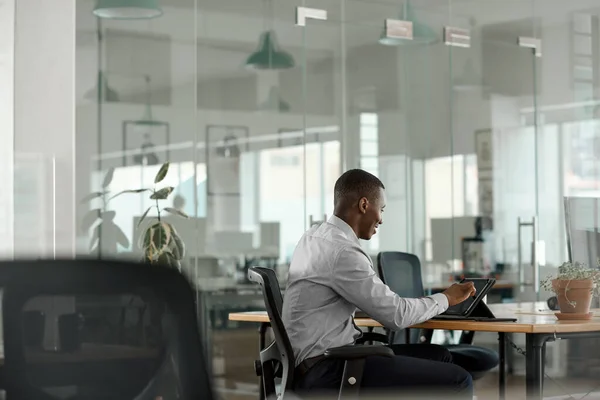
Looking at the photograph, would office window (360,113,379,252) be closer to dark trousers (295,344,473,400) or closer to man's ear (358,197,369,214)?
man's ear (358,197,369,214)

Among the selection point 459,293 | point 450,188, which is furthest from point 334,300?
point 450,188

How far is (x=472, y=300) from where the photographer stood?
14.1ft

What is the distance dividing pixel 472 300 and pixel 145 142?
296 cm

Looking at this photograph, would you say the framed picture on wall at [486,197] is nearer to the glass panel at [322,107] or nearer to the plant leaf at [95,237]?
the glass panel at [322,107]

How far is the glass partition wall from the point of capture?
657cm

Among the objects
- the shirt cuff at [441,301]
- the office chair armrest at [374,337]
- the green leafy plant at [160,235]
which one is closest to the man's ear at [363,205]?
the shirt cuff at [441,301]

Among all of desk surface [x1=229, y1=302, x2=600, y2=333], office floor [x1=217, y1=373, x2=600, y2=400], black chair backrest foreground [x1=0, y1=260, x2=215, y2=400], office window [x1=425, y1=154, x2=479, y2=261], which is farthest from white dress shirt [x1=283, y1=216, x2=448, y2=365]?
office window [x1=425, y1=154, x2=479, y2=261]

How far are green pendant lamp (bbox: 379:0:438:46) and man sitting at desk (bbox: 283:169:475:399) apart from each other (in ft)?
13.6

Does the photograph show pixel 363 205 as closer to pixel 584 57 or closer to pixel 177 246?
pixel 177 246

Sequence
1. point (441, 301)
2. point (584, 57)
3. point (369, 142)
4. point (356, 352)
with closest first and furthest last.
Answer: point (356, 352), point (441, 301), point (369, 142), point (584, 57)

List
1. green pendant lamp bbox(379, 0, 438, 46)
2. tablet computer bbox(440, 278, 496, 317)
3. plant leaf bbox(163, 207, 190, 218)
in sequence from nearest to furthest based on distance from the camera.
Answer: tablet computer bbox(440, 278, 496, 317) → plant leaf bbox(163, 207, 190, 218) → green pendant lamp bbox(379, 0, 438, 46)

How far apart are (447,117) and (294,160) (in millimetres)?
1494

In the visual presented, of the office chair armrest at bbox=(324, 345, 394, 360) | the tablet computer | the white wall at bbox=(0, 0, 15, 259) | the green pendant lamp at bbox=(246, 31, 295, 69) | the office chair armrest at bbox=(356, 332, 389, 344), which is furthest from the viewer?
the green pendant lamp at bbox=(246, 31, 295, 69)

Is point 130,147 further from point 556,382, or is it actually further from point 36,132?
point 556,382
